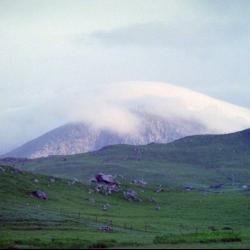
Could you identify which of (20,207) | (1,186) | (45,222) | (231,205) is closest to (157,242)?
(45,222)

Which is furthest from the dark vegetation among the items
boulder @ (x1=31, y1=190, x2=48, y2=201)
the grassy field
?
boulder @ (x1=31, y1=190, x2=48, y2=201)

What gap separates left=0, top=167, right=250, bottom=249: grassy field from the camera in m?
75.7

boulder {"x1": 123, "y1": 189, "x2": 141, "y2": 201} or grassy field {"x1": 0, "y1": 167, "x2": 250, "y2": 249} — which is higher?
boulder {"x1": 123, "y1": 189, "x2": 141, "y2": 201}

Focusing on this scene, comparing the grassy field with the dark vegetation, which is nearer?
the grassy field

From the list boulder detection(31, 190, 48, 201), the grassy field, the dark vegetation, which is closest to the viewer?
the grassy field

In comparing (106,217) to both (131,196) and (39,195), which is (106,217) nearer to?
(39,195)

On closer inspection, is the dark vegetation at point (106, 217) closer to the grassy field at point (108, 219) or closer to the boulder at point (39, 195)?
the grassy field at point (108, 219)

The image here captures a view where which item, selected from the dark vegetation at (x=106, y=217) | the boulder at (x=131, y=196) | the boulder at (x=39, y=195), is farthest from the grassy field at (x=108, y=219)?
the boulder at (x=131, y=196)

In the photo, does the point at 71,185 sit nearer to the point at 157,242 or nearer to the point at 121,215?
the point at 121,215

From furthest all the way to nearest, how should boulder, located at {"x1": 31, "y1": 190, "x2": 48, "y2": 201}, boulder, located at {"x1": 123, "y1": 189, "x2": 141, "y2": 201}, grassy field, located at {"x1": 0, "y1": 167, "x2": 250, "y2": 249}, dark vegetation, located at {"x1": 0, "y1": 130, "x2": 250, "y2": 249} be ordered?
1. boulder, located at {"x1": 123, "y1": 189, "x2": 141, "y2": 201}
2. boulder, located at {"x1": 31, "y1": 190, "x2": 48, "y2": 201}
3. dark vegetation, located at {"x1": 0, "y1": 130, "x2": 250, "y2": 249}
4. grassy field, located at {"x1": 0, "y1": 167, "x2": 250, "y2": 249}

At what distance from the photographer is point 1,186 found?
15175cm

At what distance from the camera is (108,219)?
128250 millimetres

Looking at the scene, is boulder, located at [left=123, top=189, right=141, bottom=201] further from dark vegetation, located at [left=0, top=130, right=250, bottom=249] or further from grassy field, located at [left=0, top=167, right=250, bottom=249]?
grassy field, located at [left=0, top=167, right=250, bottom=249]

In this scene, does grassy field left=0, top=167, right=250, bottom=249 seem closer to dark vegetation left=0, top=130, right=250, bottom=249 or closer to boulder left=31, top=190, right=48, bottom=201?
dark vegetation left=0, top=130, right=250, bottom=249
